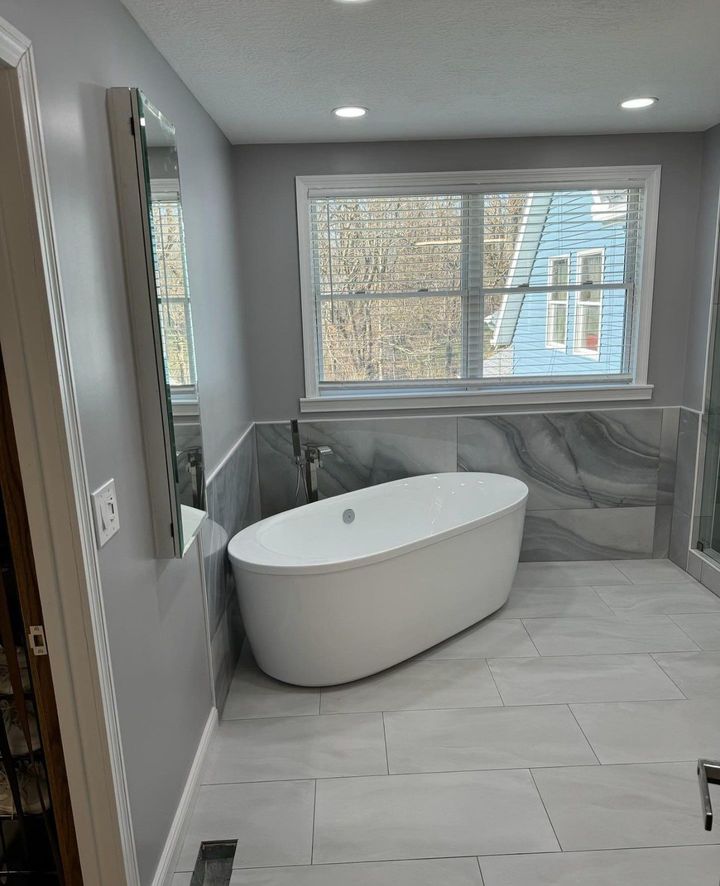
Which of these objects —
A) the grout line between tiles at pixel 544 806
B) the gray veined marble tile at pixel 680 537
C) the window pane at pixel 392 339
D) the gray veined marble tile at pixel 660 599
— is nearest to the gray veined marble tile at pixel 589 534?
the gray veined marble tile at pixel 680 537

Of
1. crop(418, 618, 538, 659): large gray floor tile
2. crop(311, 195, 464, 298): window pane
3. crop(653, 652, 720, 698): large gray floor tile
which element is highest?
crop(311, 195, 464, 298): window pane

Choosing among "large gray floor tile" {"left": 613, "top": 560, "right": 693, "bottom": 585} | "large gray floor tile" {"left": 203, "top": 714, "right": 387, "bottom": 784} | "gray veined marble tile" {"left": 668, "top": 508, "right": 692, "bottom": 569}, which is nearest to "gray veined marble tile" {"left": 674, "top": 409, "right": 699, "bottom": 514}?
"gray veined marble tile" {"left": 668, "top": 508, "right": 692, "bottom": 569}

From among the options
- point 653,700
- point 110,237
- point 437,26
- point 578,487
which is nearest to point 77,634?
point 110,237

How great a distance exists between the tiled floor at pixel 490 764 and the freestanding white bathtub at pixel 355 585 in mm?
141

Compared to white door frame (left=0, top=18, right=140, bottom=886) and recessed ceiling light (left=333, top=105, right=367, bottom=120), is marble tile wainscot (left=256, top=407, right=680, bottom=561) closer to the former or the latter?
recessed ceiling light (left=333, top=105, right=367, bottom=120)

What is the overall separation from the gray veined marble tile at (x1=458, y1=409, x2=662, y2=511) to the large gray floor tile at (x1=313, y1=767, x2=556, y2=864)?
1.98m

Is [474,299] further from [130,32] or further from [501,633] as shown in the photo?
[130,32]

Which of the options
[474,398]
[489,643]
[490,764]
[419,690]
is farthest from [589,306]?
[490,764]

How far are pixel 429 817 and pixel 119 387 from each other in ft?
5.35

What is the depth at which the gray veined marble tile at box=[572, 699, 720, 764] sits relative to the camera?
2334 mm

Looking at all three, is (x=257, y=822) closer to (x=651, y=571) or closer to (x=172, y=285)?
(x=172, y=285)

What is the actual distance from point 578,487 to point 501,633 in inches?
47.0

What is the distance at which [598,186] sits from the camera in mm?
3672

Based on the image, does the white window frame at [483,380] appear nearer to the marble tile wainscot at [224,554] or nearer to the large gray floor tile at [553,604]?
the marble tile wainscot at [224,554]
